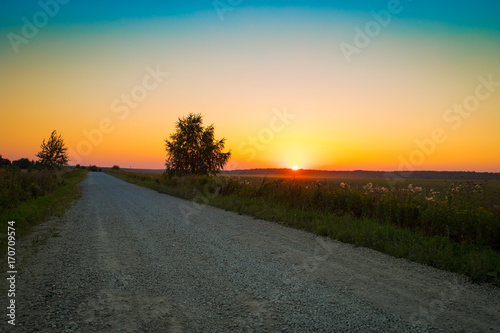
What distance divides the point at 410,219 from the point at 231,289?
288 inches

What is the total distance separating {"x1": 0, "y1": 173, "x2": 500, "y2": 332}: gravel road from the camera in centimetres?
369

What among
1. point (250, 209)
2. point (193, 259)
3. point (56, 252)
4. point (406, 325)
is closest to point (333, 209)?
point (250, 209)

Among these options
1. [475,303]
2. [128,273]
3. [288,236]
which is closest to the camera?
[475,303]

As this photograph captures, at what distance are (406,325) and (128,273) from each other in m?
4.41

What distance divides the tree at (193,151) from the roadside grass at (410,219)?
17.8 m

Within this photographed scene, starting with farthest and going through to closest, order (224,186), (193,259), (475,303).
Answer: (224,186) < (193,259) < (475,303)

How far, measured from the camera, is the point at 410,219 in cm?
963

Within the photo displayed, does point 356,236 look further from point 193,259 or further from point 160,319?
point 160,319

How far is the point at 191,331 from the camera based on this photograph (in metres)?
3.47

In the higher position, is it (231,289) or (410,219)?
(410,219)

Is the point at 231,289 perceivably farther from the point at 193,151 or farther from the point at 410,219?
the point at 193,151

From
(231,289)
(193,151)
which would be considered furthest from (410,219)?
(193,151)

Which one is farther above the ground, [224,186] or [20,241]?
[224,186]

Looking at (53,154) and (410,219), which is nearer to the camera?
(410,219)
